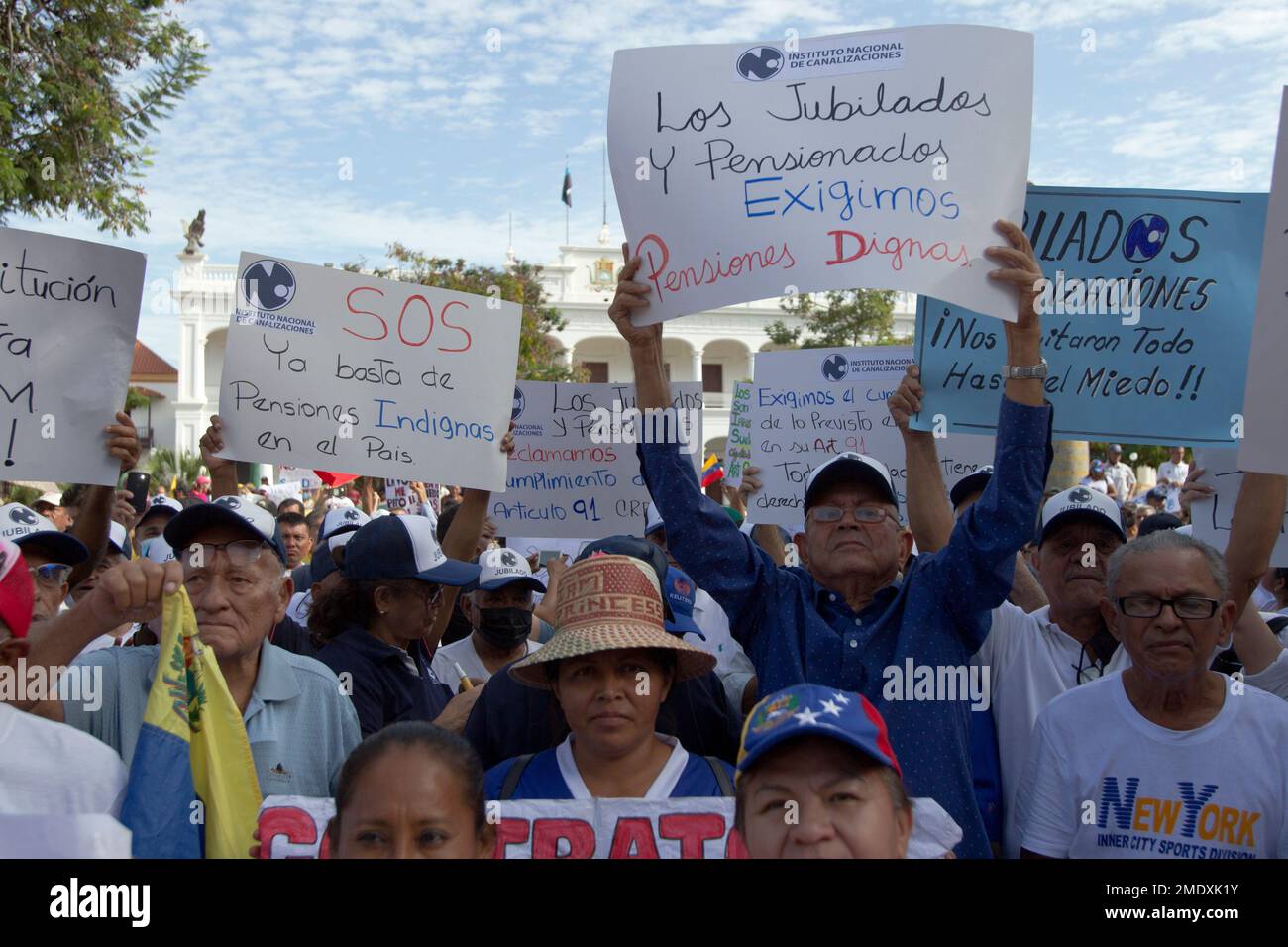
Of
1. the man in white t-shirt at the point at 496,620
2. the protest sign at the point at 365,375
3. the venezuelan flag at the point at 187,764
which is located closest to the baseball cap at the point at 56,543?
the protest sign at the point at 365,375

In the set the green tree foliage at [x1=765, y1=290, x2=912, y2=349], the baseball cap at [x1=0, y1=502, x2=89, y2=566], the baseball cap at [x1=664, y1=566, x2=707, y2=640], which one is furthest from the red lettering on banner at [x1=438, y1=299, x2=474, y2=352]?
the green tree foliage at [x1=765, y1=290, x2=912, y2=349]

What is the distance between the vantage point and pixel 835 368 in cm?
624

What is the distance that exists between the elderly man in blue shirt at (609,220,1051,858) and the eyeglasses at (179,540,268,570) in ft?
3.56

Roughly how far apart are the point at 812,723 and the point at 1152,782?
101 cm

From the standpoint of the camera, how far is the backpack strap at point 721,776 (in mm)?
2635

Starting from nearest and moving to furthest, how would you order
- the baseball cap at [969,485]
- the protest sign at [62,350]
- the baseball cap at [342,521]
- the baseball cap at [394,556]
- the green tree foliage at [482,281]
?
the baseball cap at [394,556] → the protest sign at [62,350] → the baseball cap at [969,485] → the baseball cap at [342,521] → the green tree foliage at [482,281]

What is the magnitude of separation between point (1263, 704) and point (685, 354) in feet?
184

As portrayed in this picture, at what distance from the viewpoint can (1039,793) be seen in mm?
2816

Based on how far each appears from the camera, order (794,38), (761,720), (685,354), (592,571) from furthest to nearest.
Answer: (685,354), (794,38), (592,571), (761,720)

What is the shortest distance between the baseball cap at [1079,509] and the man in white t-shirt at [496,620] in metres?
1.96

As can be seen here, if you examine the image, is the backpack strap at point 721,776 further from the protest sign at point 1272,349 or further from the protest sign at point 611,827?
the protest sign at point 1272,349
